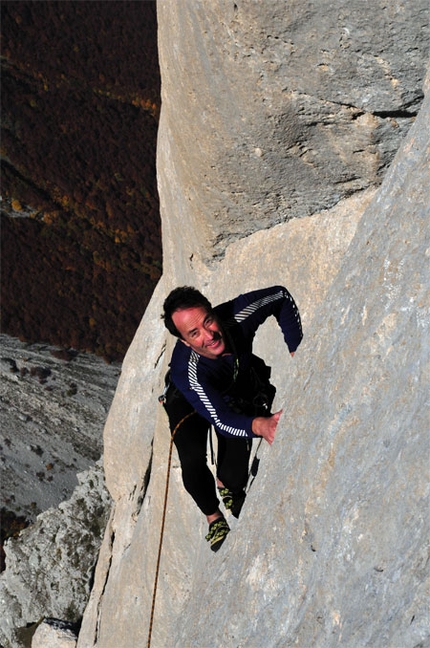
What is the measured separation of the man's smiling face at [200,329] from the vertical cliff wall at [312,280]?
25.9 inches

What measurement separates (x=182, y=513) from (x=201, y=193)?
164 inches

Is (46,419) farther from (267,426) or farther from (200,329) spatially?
(267,426)

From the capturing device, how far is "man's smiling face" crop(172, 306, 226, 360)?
6.11m

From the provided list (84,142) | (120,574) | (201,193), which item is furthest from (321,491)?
(84,142)

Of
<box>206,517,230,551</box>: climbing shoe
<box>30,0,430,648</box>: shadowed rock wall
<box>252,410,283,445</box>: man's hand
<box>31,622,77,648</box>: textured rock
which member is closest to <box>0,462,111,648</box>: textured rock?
<box>31,622,77,648</box>: textured rock

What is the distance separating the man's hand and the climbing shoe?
1.70m

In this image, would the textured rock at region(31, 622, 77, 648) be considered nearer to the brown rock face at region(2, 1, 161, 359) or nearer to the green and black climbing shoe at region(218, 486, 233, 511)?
the green and black climbing shoe at region(218, 486, 233, 511)

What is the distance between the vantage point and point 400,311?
176 inches

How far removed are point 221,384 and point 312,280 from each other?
188 centimetres

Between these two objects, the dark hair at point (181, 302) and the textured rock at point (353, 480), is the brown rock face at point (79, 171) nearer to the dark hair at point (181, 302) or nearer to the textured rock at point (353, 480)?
the dark hair at point (181, 302)

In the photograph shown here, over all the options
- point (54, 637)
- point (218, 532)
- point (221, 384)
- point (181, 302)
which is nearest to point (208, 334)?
Result: point (181, 302)

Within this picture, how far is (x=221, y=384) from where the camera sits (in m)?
6.59

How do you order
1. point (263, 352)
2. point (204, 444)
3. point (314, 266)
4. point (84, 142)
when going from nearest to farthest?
A: point (204, 444), point (314, 266), point (263, 352), point (84, 142)

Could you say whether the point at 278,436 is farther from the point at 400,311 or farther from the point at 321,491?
the point at 400,311
